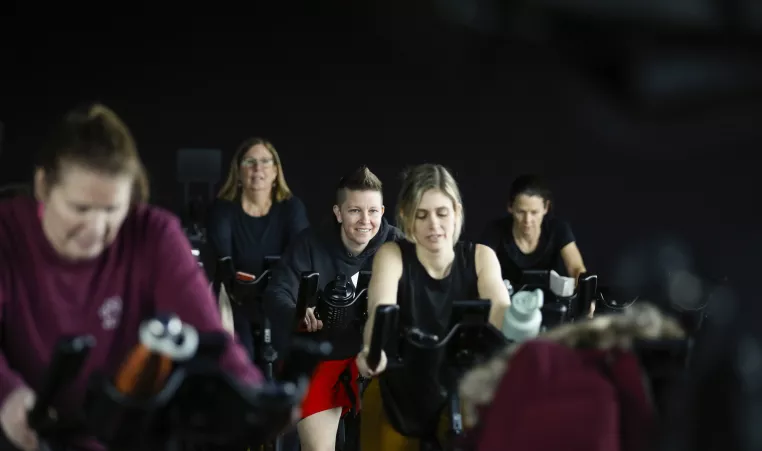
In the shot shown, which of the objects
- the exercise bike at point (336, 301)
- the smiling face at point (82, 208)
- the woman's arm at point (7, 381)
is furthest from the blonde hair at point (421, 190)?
the woman's arm at point (7, 381)

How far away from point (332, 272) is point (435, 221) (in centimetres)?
73

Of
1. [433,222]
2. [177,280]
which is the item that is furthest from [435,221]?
[177,280]

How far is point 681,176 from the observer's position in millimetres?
5289

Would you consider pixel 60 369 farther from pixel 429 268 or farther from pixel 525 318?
pixel 429 268

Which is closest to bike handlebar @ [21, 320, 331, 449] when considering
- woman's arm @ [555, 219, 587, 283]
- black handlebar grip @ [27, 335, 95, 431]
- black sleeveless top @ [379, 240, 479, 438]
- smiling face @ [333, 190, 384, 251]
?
black handlebar grip @ [27, 335, 95, 431]

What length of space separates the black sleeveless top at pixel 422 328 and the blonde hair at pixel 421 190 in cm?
6

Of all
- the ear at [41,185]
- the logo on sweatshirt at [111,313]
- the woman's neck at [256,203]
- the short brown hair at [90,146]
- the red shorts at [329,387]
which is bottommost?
the red shorts at [329,387]

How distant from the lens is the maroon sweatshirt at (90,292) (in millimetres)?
1544

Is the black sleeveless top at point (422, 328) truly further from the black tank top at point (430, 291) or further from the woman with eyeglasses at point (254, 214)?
the woman with eyeglasses at point (254, 214)

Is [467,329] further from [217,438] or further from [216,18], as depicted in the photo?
[216,18]

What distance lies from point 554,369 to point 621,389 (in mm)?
110

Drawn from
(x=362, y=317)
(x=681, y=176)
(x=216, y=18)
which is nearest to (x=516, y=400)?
(x=362, y=317)

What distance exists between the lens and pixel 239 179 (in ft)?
13.8

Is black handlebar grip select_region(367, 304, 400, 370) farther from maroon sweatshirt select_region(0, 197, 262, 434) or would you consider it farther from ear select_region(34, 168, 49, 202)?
ear select_region(34, 168, 49, 202)
